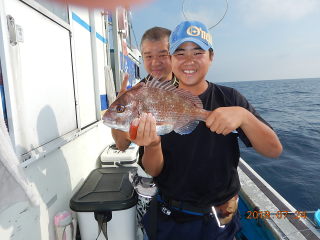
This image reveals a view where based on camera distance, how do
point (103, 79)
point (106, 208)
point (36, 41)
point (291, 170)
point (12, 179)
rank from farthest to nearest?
1. point (291, 170)
2. point (103, 79)
3. point (106, 208)
4. point (36, 41)
5. point (12, 179)

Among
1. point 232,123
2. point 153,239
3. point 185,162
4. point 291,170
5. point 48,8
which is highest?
point 48,8

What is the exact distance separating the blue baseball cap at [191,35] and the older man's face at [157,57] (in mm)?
1107

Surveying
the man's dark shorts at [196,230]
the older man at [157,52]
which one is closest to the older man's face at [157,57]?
the older man at [157,52]

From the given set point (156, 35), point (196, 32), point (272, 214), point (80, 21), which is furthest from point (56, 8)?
point (272, 214)

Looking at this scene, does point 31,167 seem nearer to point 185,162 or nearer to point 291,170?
point 185,162

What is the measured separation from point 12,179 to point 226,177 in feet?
5.58

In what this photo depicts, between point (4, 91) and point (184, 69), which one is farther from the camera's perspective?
point (184, 69)

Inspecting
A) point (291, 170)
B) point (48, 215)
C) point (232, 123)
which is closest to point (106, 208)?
point (48, 215)

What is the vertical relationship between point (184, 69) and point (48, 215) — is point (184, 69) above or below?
above

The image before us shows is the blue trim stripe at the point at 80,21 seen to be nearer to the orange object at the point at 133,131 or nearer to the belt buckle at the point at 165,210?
the orange object at the point at 133,131

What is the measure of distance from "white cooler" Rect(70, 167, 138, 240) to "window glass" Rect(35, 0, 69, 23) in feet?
7.55

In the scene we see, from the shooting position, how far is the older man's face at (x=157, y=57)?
9.60 feet

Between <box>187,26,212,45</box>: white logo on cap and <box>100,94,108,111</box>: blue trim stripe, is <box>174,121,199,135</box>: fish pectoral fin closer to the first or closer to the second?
<box>187,26,212,45</box>: white logo on cap

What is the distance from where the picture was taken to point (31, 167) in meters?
1.82
